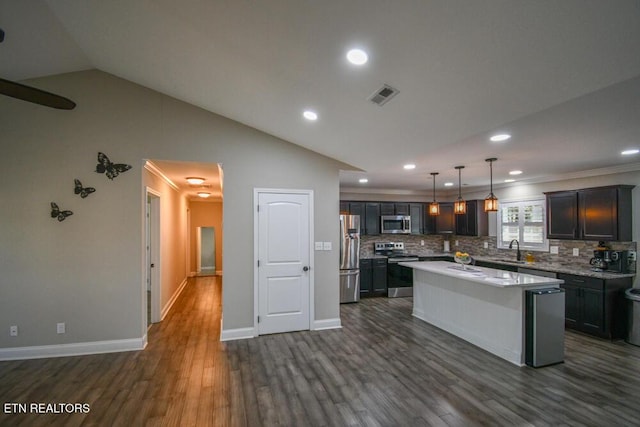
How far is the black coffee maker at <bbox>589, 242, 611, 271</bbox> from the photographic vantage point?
15.5 feet

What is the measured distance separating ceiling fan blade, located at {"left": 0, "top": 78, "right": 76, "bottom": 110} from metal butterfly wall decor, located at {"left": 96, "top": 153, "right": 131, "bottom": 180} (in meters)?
1.59

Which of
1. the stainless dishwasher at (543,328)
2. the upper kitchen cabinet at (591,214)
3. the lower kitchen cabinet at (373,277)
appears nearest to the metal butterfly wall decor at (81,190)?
the lower kitchen cabinet at (373,277)

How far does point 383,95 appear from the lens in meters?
2.69

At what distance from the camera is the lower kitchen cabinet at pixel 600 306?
429 centimetres

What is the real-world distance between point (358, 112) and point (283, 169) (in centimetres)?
180

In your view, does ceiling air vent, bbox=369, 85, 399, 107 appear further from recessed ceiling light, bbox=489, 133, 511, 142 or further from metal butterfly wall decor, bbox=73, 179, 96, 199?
metal butterfly wall decor, bbox=73, 179, 96, 199

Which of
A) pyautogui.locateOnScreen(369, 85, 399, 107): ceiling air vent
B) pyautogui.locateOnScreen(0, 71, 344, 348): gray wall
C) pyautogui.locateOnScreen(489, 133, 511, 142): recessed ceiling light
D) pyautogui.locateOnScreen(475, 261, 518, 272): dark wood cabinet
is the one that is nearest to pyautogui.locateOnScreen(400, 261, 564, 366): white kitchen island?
pyautogui.locateOnScreen(475, 261, 518, 272): dark wood cabinet

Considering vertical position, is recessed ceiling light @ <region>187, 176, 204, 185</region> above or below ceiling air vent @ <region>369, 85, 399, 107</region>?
below

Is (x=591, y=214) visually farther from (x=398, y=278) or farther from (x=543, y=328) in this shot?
(x=398, y=278)

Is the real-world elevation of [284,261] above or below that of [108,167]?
below

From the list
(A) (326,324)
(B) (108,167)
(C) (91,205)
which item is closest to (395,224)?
(A) (326,324)

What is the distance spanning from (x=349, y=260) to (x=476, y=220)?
3.22 metres

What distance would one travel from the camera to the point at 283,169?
180 inches

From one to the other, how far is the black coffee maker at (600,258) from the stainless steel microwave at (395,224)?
3532 millimetres
